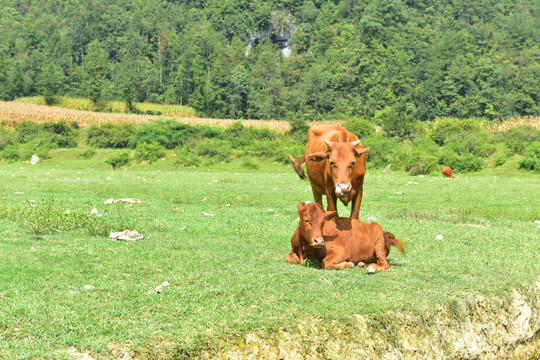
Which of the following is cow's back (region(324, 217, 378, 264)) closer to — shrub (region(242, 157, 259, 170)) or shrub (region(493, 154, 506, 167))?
shrub (region(242, 157, 259, 170))

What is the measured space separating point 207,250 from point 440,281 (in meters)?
3.85

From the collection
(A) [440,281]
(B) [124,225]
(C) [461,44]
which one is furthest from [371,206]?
(C) [461,44]

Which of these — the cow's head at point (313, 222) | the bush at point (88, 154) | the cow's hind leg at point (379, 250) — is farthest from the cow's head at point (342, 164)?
the bush at point (88, 154)

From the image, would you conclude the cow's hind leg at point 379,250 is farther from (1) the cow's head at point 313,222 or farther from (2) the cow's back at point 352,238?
(1) the cow's head at point 313,222

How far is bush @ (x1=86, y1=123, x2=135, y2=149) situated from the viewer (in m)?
48.9

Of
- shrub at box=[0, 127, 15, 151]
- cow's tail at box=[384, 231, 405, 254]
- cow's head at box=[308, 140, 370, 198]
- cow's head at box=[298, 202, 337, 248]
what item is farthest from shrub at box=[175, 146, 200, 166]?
cow's head at box=[298, 202, 337, 248]

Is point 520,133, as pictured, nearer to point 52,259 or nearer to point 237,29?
point 52,259

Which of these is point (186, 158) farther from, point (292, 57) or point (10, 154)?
point (292, 57)

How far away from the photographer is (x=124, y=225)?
1241 centimetres

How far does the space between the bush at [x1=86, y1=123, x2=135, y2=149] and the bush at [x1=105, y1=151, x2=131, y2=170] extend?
7921 mm

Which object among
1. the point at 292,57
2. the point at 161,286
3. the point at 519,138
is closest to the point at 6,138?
the point at 519,138

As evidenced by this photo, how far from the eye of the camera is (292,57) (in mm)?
131000

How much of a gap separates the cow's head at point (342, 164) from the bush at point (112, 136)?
132 feet

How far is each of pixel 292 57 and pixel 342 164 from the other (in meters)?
125
